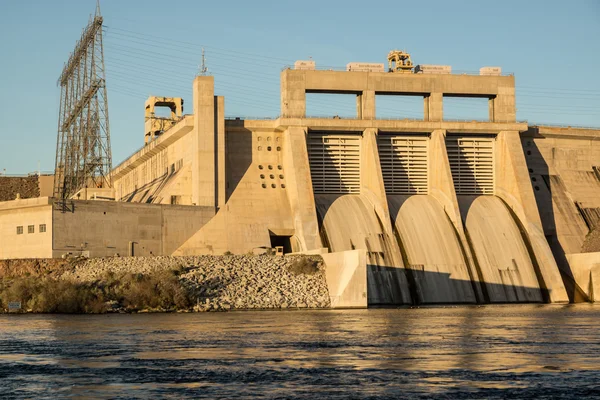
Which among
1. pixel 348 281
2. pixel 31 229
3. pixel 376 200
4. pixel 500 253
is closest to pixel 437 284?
Answer: pixel 500 253

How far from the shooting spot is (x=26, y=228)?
80.8m

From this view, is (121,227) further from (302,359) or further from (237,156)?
(302,359)

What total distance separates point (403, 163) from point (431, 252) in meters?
11.7

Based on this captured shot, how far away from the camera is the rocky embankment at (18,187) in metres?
138

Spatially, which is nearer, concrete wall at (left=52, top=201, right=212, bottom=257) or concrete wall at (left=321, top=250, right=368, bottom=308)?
concrete wall at (left=321, top=250, right=368, bottom=308)

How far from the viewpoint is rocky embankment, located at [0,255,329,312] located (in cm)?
6956

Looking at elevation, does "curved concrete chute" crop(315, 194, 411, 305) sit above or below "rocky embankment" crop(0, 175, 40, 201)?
below

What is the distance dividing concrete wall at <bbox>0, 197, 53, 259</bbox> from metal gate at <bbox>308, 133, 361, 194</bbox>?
81.1 feet

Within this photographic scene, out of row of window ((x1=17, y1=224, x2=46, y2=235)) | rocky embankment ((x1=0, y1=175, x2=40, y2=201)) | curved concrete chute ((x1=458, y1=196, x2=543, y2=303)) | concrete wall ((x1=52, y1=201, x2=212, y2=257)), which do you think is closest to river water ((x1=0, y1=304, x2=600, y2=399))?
concrete wall ((x1=52, y1=201, x2=212, y2=257))

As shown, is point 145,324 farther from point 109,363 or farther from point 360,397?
point 360,397

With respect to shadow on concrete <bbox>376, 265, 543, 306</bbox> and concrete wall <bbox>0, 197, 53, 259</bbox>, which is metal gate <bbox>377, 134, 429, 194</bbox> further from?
concrete wall <bbox>0, 197, 53, 259</bbox>

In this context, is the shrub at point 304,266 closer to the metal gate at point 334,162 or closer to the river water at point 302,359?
the metal gate at point 334,162

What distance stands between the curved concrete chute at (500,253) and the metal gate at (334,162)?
10422 millimetres

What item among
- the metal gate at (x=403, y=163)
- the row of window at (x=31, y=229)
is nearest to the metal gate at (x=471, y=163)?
the metal gate at (x=403, y=163)
